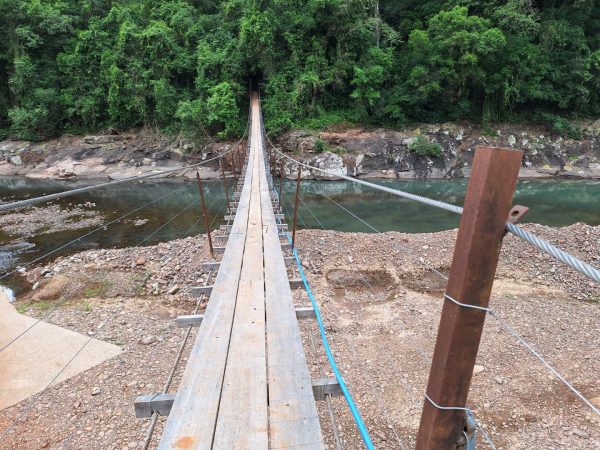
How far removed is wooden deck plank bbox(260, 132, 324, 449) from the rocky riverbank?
11857 millimetres

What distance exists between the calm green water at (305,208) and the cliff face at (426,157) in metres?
0.80

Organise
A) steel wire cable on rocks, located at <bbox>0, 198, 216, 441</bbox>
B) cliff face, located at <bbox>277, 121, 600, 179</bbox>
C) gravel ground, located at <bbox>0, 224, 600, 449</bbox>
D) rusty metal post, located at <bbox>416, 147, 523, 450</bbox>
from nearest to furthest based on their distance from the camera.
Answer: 1. rusty metal post, located at <bbox>416, 147, 523, 450</bbox>
2. steel wire cable on rocks, located at <bbox>0, 198, 216, 441</bbox>
3. gravel ground, located at <bbox>0, 224, 600, 449</bbox>
4. cliff face, located at <bbox>277, 121, 600, 179</bbox>

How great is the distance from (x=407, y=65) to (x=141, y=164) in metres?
13.0

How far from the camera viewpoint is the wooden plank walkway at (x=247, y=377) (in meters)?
1.27

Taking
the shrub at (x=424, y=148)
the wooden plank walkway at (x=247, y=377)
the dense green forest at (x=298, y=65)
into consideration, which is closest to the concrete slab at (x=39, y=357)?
the wooden plank walkway at (x=247, y=377)

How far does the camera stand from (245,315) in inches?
81.7

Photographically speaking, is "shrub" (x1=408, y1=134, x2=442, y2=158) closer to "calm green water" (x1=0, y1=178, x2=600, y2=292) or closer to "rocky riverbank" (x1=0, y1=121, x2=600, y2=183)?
"rocky riverbank" (x1=0, y1=121, x2=600, y2=183)

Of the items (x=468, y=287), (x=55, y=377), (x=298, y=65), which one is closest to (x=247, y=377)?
(x=468, y=287)

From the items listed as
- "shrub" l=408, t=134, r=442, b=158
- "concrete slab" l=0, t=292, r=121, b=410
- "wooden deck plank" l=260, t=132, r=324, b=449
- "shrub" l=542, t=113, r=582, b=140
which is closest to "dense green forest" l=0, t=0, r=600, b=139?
"shrub" l=542, t=113, r=582, b=140

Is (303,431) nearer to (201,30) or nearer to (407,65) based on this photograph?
(407,65)

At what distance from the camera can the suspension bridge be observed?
75cm

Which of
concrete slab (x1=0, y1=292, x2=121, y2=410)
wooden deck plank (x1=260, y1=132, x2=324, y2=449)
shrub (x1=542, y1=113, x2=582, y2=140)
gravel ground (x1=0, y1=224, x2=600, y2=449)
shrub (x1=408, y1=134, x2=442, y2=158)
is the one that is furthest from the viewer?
shrub (x1=542, y1=113, x2=582, y2=140)

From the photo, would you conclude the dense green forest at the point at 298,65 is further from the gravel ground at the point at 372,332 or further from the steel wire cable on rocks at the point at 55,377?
the steel wire cable on rocks at the point at 55,377

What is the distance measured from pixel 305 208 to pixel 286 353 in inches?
316
